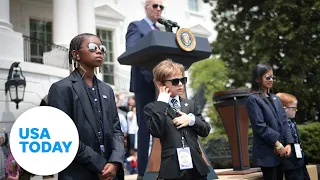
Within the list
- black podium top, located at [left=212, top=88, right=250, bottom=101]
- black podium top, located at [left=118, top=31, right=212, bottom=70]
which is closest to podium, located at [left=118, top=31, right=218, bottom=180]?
black podium top, located at [left=118, top=31, right=212, bottom=70]

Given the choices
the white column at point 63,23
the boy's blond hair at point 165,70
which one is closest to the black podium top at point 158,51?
the boy's blond hair at point 165,70

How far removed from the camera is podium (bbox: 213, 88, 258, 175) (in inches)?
234

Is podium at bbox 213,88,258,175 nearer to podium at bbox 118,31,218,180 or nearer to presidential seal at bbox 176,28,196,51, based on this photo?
podium at bbox 118,31,218,180

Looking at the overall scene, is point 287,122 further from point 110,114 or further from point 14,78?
point 14,78

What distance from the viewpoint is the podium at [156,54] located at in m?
4.32

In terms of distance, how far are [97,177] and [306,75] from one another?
411 inches

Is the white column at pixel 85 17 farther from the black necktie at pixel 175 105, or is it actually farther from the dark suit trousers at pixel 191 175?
the dark suit trousers at pixel 191 175

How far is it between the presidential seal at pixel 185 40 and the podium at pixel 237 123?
166 centimetres

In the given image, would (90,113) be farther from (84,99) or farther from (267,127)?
(267,127)

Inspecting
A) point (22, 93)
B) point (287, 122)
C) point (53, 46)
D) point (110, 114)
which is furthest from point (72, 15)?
point (110, 114)

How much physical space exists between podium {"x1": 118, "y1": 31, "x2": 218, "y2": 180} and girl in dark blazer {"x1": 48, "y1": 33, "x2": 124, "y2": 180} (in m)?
1.02

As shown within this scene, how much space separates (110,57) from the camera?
A: 1980cm

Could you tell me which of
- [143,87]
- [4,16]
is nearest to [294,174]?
[143,87]

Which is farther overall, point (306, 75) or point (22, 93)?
point (306, 75)
